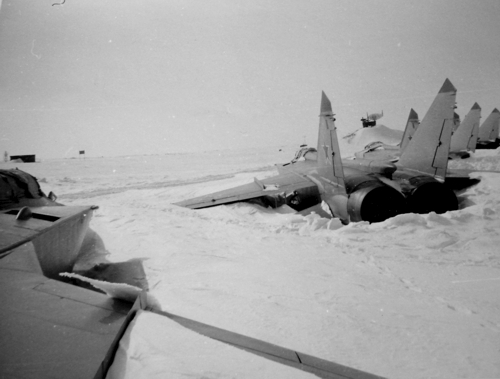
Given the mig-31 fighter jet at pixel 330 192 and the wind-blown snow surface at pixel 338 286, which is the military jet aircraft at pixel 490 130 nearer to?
the mig-31 fighter jet at pixel 330 192

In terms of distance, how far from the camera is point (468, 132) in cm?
1941

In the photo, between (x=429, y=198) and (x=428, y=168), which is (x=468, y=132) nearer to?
(x=428, y=168)

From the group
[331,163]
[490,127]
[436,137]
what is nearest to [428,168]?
[436,137]

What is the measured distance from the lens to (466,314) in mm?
2584

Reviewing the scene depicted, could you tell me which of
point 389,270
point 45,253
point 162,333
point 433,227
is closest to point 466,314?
point 389,270

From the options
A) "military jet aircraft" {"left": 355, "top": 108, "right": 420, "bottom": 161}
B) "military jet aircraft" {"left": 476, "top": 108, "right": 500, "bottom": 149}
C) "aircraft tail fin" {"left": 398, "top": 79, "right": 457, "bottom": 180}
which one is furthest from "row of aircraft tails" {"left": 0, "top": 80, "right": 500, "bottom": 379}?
"military jet aircraft" {"left": 476, "top": 108, "right": 500, "bottom": 149}

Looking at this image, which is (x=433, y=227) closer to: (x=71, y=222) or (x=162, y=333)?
(x=162, y=333)

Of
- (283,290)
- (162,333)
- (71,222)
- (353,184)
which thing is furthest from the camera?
(353,184)

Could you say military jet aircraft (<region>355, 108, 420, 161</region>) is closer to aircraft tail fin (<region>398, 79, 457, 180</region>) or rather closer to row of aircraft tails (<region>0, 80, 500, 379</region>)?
aircraft tail fin (<region>398, 79, 457, 180</region>)

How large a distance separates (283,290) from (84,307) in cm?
195

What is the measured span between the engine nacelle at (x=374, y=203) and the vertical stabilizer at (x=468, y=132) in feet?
56.9

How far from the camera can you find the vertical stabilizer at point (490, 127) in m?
26.2

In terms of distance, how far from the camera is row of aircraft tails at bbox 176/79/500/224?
6.97 m

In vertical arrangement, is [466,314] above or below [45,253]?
below
